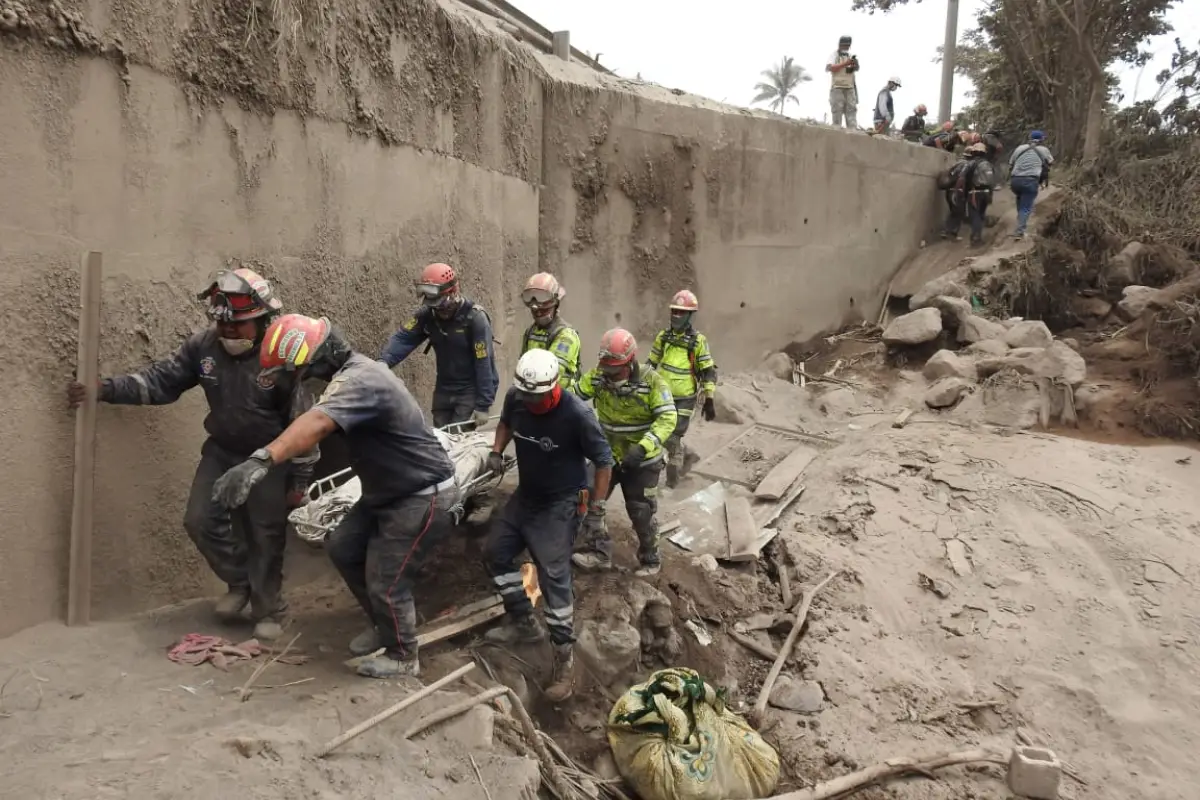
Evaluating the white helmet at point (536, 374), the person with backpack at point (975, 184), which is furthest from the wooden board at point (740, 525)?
the person with backpack at point (975, 184)

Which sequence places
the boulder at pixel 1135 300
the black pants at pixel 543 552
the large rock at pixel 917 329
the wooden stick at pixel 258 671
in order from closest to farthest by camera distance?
the wooden stick at pixel 258 671
the black pants at pixel 543 552
the boulder at pixel 1135 300
the large rock at pixel 917 329

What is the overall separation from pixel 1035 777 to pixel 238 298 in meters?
5.27

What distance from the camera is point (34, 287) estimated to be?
407 centimetres

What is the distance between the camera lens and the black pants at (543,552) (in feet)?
15.8

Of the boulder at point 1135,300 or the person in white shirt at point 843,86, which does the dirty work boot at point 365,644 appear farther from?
the person in white shirt at point 843,86

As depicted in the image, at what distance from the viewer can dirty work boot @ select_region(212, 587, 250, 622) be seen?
469 cm

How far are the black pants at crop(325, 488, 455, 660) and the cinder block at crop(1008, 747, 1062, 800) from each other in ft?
12.0

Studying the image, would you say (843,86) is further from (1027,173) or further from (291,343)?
(291,343)

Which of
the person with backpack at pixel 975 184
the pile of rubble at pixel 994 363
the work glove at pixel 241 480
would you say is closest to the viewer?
the work glove at pixel 241 480

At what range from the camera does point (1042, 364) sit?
9.91 m

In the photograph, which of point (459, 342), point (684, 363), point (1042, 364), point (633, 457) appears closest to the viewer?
point (633, 457)

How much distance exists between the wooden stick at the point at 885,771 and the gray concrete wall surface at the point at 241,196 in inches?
149

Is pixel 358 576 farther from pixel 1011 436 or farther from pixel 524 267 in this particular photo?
pixel 1011 436

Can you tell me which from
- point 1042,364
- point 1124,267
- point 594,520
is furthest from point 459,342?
point 1124,267
